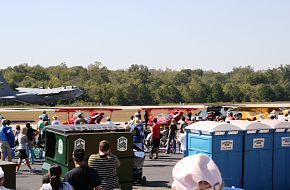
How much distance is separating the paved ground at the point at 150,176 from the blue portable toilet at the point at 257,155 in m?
2.67

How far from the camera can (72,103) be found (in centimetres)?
8700

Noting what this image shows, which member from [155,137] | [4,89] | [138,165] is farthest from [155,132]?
[4,89]

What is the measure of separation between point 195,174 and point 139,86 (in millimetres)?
Result: 95795

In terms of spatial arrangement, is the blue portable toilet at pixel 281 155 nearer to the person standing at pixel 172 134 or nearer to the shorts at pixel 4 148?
the shorts at pixel 4 148

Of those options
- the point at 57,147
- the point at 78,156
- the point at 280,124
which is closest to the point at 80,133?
the point at 57,147

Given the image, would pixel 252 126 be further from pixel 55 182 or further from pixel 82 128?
pixel 55 182

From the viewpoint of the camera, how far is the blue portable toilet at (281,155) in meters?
12.1

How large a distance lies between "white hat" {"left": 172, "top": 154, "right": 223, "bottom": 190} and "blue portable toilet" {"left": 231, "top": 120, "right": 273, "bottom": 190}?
9.42 m

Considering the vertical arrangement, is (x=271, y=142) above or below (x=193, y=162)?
below

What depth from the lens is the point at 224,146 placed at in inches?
443

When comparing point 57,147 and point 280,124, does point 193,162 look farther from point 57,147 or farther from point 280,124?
point 280,124

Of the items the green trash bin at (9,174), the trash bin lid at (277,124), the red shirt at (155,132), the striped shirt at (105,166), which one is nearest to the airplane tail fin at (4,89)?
the red shirt at (155,132)

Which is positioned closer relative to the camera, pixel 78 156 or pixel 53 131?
pixel 78 156

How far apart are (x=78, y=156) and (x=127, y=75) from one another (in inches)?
4882
